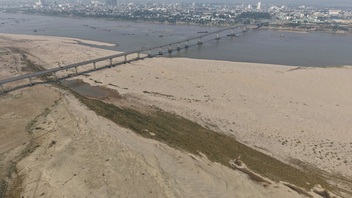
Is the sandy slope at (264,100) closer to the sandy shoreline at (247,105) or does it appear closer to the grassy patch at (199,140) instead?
the sandy shoreline at (247,105)

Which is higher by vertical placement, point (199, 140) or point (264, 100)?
point (199, 140)

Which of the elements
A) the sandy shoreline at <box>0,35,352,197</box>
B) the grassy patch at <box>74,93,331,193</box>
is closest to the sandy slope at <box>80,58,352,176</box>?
the sandy shoreline at <box>0,35,352,197</box>

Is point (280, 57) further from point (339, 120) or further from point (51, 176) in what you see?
point (51, 176)

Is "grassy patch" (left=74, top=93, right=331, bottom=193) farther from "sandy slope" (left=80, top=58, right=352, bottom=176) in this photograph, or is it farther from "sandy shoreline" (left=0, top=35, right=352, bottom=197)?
"sandy slope" (left=80, top=58, right=352, bottom=176)

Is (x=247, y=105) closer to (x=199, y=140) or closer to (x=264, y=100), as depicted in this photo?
(x=264, y=100)

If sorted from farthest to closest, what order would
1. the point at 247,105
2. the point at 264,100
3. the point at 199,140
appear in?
the point at 264,100, the point at 247,105, the point at 199,140

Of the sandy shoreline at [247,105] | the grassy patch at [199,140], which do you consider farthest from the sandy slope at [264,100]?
the grassy patch at [199,140]

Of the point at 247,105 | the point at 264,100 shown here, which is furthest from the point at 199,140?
the point at 264,100
